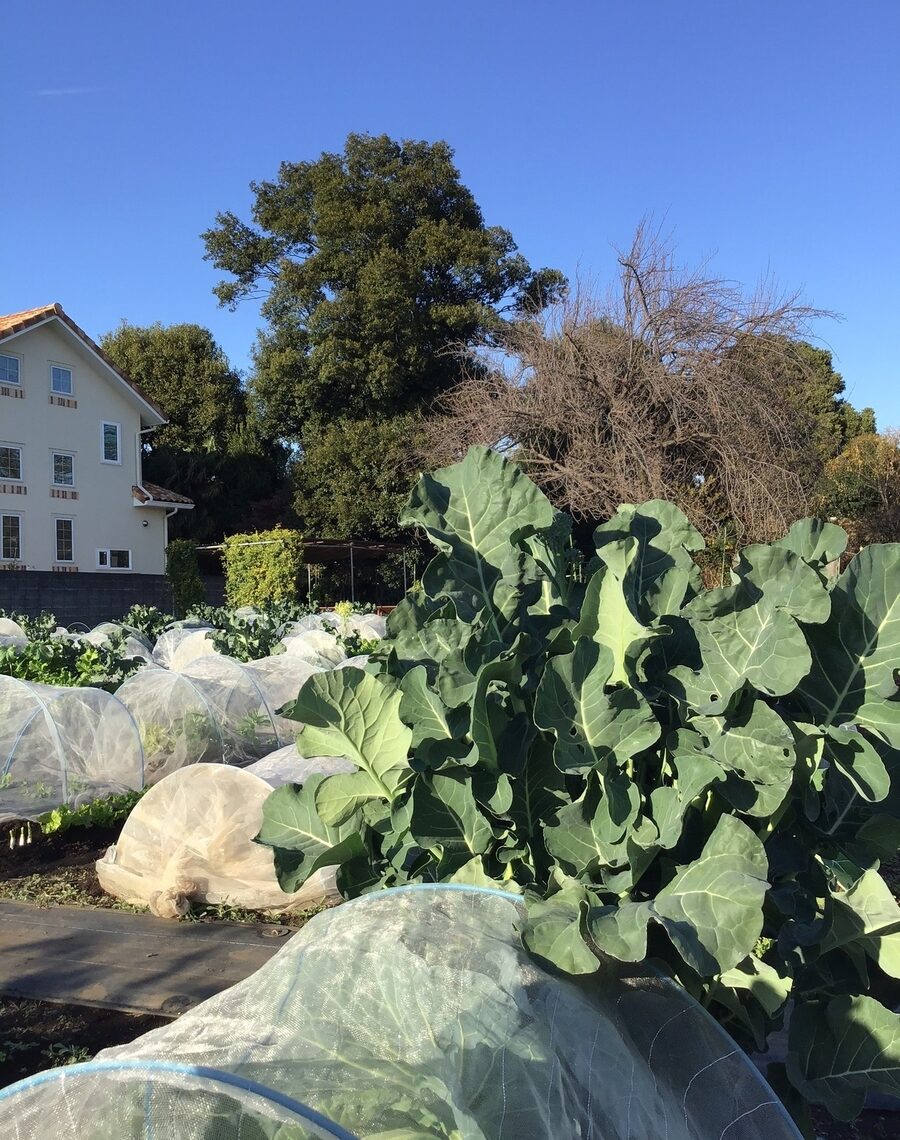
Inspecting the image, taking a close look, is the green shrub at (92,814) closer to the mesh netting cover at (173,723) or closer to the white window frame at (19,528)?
the mesh netting cover at (173,723)

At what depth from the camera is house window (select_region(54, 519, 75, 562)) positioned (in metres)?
26.1

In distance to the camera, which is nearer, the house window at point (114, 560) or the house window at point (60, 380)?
the house window at point (60, 380)

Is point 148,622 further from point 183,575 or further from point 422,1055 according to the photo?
point 422,1055

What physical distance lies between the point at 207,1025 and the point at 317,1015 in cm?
17

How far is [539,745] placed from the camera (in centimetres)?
182

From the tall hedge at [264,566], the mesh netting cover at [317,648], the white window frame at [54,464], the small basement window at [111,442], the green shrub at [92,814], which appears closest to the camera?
the green shrub at [92,814]

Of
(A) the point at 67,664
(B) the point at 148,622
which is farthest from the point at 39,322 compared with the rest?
(A) the point at 67,664

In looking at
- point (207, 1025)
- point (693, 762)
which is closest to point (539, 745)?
point (693, 762)

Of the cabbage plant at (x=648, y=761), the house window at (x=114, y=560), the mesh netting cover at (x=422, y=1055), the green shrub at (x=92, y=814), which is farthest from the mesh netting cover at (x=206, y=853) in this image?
the house window at (x=114, y=560)

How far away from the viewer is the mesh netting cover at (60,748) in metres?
6.93

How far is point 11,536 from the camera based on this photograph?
25156 millimetres

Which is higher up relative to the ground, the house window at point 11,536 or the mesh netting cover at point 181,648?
the house window at point 11,536

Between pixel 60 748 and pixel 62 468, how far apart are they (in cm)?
2154

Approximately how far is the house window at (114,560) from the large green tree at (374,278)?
674 centimetres
